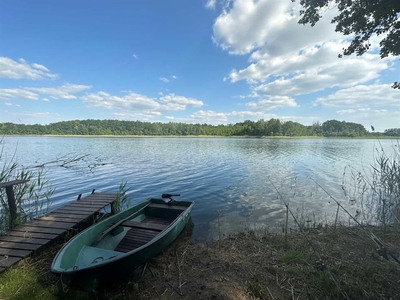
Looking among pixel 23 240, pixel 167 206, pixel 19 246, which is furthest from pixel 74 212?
pixel 167 206

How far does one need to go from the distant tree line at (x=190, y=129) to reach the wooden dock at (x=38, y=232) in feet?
308

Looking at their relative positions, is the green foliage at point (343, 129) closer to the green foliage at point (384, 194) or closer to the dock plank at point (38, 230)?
the green foliage at point (384, 194)

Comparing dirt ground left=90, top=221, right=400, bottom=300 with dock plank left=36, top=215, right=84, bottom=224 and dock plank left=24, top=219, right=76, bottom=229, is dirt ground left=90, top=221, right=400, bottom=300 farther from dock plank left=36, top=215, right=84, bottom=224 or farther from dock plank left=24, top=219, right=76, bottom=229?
dock plank left=36, top=215, right=84, bottom=224

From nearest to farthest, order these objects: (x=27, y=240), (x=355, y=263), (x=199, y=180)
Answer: (x=355, y=263) → (x=27, y=240) → (x=199, y=180)

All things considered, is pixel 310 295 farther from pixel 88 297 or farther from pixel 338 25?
pixel 338 25

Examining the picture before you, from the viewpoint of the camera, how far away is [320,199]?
9.19m

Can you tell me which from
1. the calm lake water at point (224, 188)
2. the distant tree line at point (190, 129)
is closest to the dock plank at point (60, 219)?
the calm lake water at point (224, 188)

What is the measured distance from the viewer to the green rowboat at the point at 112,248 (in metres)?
2.80

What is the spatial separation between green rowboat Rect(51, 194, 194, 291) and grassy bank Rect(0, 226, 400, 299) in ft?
1.01

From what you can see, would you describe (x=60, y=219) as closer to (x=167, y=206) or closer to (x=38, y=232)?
(x=38, y=232)

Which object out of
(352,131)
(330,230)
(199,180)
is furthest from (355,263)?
(352,131)

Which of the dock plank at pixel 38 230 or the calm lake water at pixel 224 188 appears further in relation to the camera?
the calm lake water at pixel 224 188

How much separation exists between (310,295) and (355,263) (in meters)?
1.42

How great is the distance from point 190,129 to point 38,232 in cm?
10460
